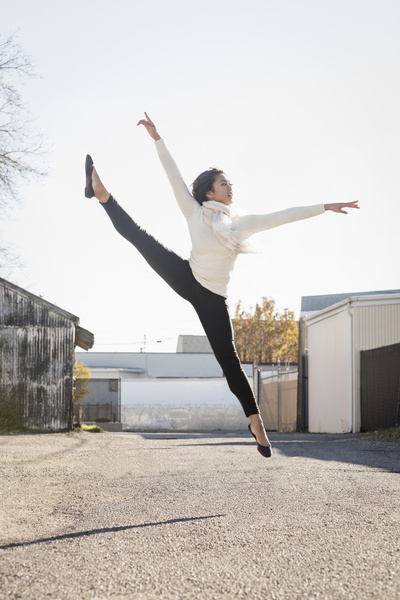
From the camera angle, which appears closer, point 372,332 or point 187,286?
point 187,286

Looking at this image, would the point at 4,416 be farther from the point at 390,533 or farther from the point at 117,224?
the point at 390,533

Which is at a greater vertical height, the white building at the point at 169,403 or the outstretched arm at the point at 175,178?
the outstretched arm at the point at 175,178

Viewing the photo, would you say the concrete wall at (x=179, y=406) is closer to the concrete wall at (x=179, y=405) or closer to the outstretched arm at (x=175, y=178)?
the concrete wall at (x=179, y=405)

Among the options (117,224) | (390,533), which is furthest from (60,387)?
(390,533)

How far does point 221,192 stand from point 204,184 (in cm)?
15

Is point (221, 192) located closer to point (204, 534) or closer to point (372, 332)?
point (204, 534)

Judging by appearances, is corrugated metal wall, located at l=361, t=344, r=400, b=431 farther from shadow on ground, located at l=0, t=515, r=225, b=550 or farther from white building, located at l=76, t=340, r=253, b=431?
white building, located at l=76, t=340, r=253, b=431

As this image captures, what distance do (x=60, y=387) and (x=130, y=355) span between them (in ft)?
110

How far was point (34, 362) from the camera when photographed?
722 inches

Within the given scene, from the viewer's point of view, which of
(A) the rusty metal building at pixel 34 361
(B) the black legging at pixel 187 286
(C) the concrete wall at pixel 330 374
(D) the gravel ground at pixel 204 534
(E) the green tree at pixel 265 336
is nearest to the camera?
(D) the gravel ground at pixel 204 534

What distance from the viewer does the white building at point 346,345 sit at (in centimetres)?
1695

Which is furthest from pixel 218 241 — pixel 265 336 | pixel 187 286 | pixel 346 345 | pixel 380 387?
pixel 265 336

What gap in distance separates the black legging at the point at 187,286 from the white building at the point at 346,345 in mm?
12929

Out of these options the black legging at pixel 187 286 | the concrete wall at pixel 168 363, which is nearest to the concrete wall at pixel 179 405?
the concrete wall at pixel 168 363
